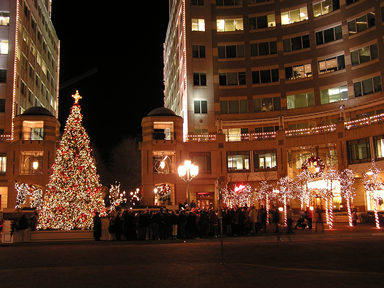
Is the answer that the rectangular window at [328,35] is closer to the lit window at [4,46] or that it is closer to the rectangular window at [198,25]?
the rectangular window at [198,25]

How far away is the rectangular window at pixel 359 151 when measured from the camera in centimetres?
3862

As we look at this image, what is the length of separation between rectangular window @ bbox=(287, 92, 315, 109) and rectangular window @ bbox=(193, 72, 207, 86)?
1021cm

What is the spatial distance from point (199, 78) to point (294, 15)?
1379cm

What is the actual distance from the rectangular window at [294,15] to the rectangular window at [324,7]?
3.96 ft

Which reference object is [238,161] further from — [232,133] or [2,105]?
[2,105]

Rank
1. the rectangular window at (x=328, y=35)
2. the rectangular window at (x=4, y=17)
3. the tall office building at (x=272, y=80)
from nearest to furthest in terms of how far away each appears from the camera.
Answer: the tall office building at (x=272, y=80) < the rectangular window at (x=328, y=35) < the rectangular window at (x=4, y=17)

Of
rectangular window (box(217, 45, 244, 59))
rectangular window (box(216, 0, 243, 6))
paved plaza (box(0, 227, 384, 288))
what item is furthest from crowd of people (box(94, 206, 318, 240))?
rectangular window (box(216, 0, 243, 6))

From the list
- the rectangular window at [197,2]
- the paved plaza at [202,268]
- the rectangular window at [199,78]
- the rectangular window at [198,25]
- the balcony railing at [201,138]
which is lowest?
the paved plaza at [202,268]

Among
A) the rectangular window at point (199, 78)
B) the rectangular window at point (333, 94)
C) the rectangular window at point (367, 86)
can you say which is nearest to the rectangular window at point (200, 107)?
the rectangular window at point (199, 78)

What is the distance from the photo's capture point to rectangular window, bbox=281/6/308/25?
1959 inches

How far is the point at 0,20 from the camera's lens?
48625 millimetres

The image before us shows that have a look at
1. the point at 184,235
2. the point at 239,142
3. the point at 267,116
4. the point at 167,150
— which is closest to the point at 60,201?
the point at 184,235

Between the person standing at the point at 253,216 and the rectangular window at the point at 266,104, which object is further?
the rectangular window at the point at 266,104

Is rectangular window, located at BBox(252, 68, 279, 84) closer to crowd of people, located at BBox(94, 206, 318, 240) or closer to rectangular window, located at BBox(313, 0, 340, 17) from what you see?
rectangular window, located at BBox(313, 0, 340, 17)
